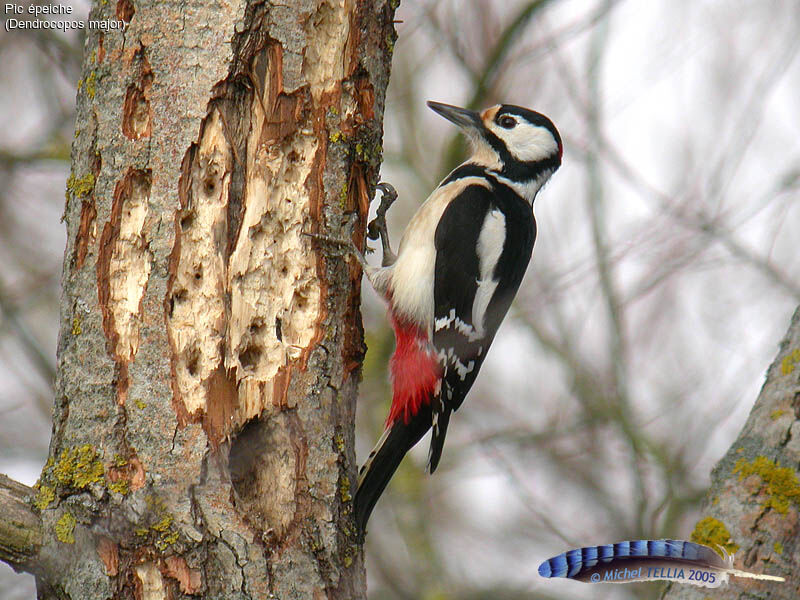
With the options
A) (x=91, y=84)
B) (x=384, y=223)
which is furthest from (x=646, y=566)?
(x=91, y=84)

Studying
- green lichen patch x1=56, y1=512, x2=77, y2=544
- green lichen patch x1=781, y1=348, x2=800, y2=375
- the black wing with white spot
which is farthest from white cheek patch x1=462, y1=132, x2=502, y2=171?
green lichen patch x1=56, y1=512, x2=77, y2=544

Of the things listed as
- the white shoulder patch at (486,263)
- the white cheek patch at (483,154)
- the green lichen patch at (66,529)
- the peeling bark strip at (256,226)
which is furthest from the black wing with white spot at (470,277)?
the green lichen patch at (66,529)

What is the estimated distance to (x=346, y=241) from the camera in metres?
2.19

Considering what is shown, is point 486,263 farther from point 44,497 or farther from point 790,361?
point 44,497

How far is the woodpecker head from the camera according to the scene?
137 inches

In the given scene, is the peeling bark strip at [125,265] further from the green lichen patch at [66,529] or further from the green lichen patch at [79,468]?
the green lichen patch at [66,529]

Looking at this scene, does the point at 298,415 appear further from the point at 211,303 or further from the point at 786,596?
the point at 786,596

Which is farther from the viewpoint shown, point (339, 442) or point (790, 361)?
point (790, 361)

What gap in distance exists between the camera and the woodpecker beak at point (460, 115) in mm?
3467

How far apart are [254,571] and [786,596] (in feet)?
4.17

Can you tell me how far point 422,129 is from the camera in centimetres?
491

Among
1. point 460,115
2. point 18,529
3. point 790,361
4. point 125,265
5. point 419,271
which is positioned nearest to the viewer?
point 18,529

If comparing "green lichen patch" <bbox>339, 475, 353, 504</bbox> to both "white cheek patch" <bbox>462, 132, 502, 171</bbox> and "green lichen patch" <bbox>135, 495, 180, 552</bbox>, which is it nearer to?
"green lichen patch" <bbox>135, 495, 180, 552</bbox>

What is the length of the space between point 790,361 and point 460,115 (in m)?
1.71
